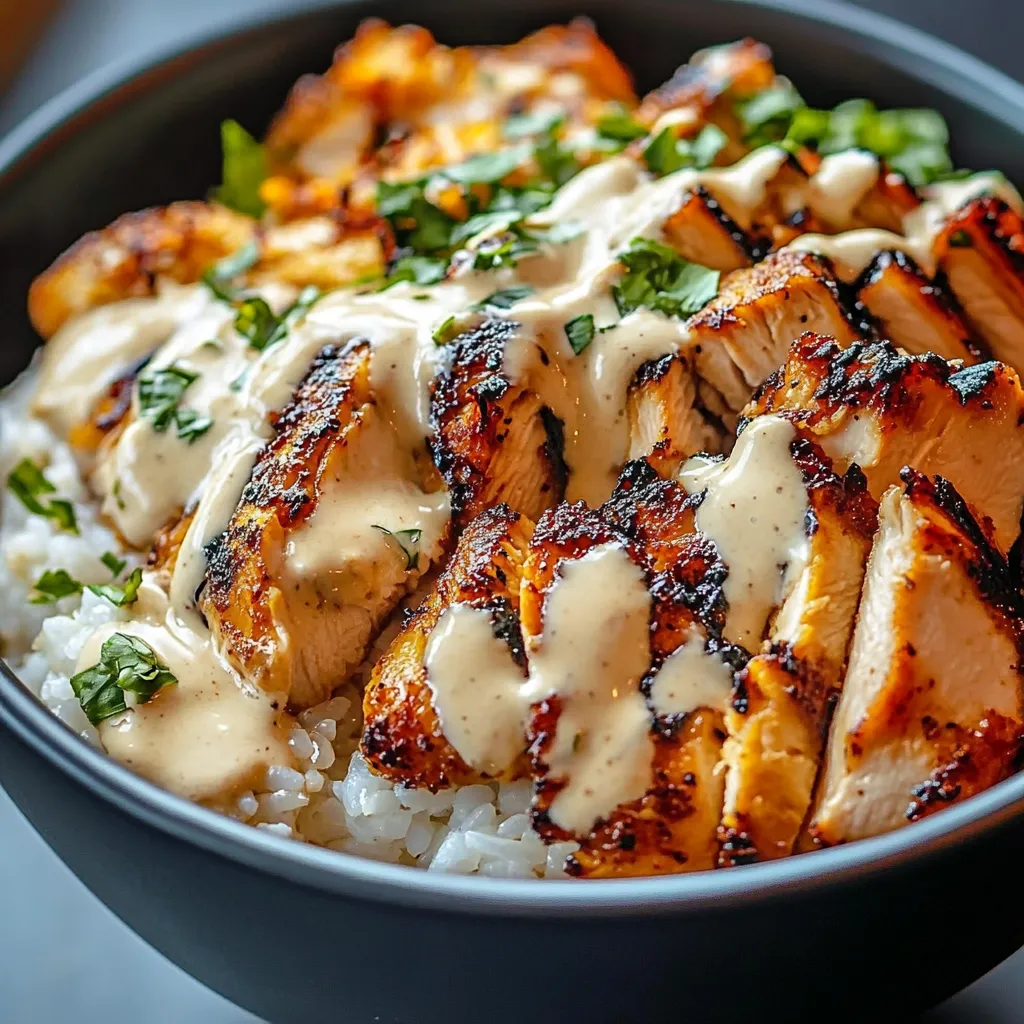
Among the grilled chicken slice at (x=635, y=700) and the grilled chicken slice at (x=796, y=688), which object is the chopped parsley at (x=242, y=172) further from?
the grilled chicken slice at (x=796, y=688)

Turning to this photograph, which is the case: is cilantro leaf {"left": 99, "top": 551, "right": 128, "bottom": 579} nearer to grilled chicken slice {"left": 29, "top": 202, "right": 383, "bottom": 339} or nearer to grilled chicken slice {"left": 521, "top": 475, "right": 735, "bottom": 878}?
grilled chicken slice {"left": 29, "top": 202, "right": 383, "bottom": 339}

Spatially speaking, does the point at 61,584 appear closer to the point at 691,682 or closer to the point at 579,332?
the point at 579,332

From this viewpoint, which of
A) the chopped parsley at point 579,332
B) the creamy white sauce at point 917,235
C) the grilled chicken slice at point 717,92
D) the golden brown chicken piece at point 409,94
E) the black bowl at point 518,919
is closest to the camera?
the black bowl at point 518,919

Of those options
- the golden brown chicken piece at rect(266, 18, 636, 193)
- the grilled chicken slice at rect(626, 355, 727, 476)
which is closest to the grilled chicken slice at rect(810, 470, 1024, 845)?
the grilled chicken slice at rect(626, 355, 727, 476)

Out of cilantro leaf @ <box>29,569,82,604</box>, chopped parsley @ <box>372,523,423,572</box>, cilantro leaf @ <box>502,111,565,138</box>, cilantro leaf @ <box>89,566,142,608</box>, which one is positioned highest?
cilantro leaf @ <box>502,111,565,138</box>

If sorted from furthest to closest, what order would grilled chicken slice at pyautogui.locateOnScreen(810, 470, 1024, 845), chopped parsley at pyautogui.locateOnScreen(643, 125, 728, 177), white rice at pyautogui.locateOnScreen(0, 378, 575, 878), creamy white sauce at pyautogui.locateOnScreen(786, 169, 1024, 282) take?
chopped parsley at pyautogui.locateOnScreen(643, 125, 728, 177)
creamy white sauce at pyautogui.locateOnScreen(786, 169, 1024, 282)
white rice at pyautogui.locateOnScreen(0, 378, 575, 878)
grilled chicken slice at pyautogui.locateOnScreen(810, 470, 1024, 845)

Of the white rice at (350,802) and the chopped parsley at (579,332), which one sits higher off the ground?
the chopped parsley at (579,332)

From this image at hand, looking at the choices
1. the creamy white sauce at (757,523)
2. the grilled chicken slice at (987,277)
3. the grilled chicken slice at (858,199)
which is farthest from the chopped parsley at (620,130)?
the creamy white sauce at (757,523)

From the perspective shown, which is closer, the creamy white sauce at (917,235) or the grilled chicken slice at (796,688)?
the grilled chicken slice at (796,688)
